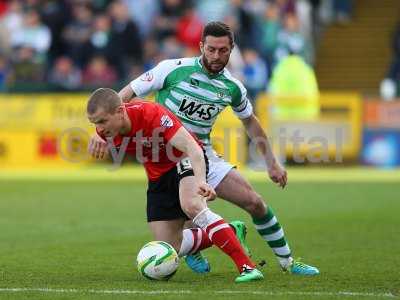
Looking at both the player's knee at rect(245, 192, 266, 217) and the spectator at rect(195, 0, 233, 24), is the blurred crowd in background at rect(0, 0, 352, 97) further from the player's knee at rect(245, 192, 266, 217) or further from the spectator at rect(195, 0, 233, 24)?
the player's knee at rect(245, 192, 266, 217)

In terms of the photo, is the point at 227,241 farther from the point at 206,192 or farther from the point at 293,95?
the point at 293,95

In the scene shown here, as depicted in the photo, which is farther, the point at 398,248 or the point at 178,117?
the point at 398,248

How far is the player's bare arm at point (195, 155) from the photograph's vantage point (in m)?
8.05

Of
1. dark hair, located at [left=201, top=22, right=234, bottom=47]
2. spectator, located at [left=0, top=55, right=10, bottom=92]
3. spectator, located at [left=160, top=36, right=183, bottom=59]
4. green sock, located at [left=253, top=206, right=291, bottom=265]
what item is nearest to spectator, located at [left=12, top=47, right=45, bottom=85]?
spectator, located at [left=0, top=55, right=10, bottom=92]

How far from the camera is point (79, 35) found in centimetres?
2419

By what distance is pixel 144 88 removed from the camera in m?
9.24

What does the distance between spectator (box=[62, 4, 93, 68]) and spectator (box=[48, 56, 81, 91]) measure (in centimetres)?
21

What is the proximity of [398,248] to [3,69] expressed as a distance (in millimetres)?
14665

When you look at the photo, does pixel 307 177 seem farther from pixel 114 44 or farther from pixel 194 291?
pixel 194 291

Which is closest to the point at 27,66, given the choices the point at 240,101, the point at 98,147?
the point at 240,101

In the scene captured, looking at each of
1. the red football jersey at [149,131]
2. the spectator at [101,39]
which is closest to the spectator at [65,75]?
the spectator at [101,39]

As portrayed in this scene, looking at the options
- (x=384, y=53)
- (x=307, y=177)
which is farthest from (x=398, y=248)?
(x=384, y=53)

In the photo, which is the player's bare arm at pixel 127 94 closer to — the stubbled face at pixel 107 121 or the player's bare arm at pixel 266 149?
the stubbled face at pixel 107 121

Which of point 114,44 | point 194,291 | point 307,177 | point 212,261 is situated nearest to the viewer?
point 194,291
